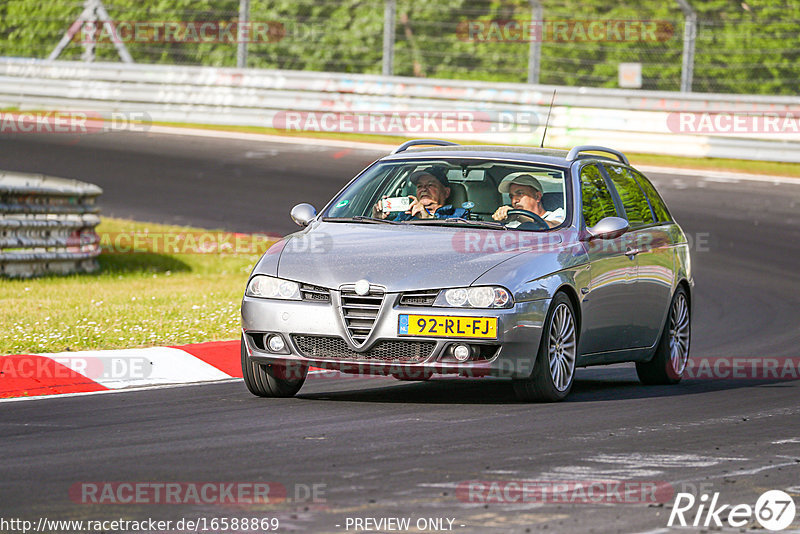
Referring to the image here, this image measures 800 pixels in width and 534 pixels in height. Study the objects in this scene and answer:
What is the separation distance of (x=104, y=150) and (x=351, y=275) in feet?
58.5

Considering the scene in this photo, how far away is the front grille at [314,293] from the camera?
28.7 feet

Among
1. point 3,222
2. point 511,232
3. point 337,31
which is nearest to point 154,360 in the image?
point 511,232

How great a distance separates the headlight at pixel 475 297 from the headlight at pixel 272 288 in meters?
0.85

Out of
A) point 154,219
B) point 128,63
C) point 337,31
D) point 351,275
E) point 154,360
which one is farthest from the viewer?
point 337,31

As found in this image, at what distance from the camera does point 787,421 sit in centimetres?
891

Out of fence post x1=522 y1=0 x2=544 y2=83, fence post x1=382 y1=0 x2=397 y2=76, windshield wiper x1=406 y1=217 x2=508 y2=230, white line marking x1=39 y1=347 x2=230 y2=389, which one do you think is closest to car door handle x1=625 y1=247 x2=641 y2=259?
windshield wiper x1=406 y1=217 x2=508 y2=230

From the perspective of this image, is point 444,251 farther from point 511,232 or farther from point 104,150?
point 104,150

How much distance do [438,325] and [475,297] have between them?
0.88 feet

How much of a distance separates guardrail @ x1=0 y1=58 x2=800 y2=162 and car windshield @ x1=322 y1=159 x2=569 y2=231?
53.2 ft

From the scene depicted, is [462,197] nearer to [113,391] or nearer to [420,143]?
[420,143]

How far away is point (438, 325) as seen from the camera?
862 cm

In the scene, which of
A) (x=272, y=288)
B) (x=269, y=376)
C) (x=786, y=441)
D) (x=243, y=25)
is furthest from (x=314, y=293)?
(x=243, y=25)

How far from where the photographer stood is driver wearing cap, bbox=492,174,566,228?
9.75 metres

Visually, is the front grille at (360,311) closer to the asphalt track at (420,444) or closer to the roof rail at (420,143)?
the asphalt track at (420,444)
